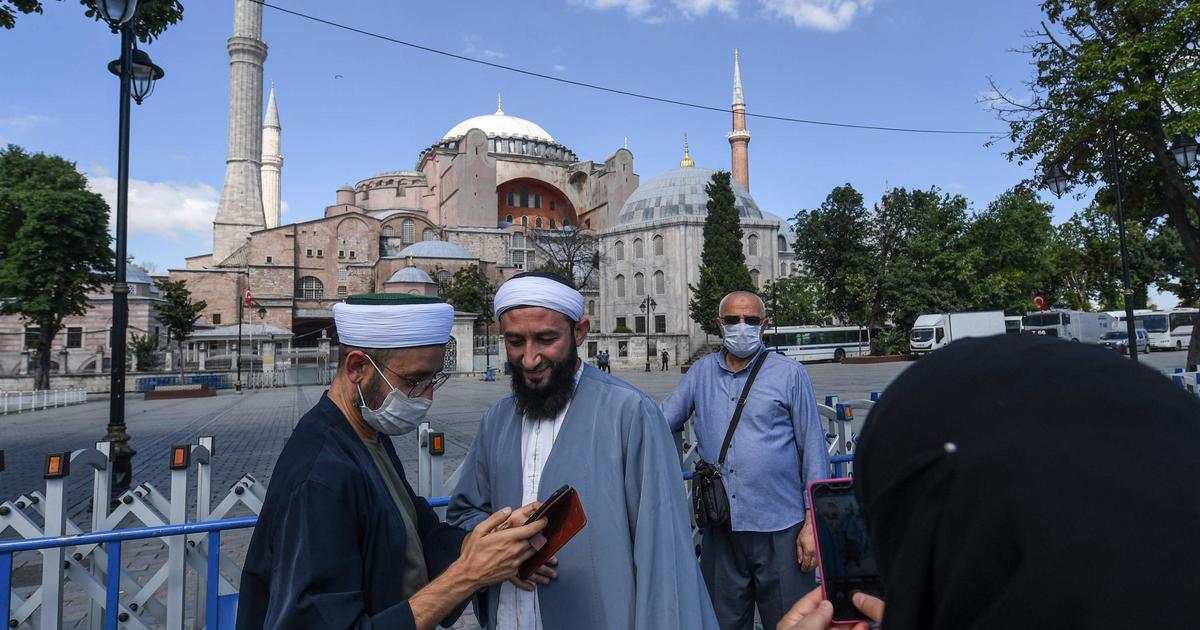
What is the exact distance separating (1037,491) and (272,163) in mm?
89377

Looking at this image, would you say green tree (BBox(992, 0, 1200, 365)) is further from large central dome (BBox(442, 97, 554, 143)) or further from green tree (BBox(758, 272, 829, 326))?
large central dome (BBox(442, 97, 554, 143))

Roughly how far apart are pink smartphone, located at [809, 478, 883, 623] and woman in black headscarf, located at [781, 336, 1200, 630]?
439 millimetres

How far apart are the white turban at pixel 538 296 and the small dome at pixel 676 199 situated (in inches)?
1878

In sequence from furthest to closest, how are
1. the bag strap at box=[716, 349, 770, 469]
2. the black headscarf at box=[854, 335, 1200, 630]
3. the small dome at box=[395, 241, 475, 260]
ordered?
the small dome at box=[395, 241, 475, 260]
the bag strap at box=[716, 349, 770, 469]
the black headscarf at box=[854, 335, 1200, 630]

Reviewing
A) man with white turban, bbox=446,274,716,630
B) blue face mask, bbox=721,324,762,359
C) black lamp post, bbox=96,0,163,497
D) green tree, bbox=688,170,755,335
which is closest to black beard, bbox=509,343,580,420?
man with white turban, bbox=446,274,716,630

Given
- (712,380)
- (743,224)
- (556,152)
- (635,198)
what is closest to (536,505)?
(712,380)

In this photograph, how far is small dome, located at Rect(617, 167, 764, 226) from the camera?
1983 inches

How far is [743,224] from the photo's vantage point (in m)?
50.0

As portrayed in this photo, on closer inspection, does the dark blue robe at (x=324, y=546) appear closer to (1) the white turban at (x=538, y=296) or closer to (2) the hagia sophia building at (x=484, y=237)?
(1) the white turban at (x=538, y=296)

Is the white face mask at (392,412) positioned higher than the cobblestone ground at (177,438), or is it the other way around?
the white face mask at (392,412)

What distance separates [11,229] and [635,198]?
3791cm

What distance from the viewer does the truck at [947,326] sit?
114ft

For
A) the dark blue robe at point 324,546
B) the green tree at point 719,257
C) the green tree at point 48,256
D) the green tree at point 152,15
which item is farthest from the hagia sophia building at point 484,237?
the dark blue robe at point 324,546

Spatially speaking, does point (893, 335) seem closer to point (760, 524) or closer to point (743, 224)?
point (743, 224)
